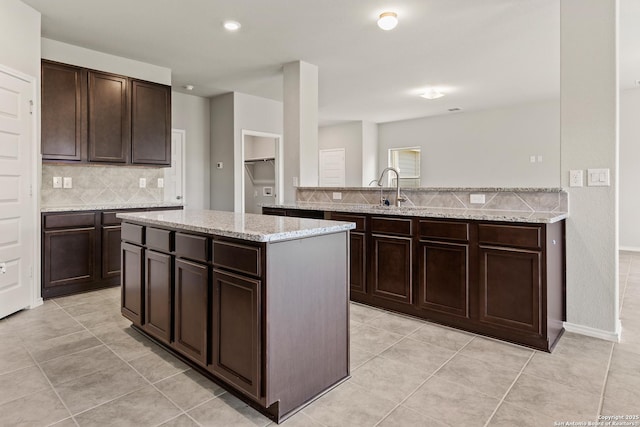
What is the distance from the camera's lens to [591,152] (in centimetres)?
266

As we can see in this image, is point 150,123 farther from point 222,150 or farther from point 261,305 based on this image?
point 261,305

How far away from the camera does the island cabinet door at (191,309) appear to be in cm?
200

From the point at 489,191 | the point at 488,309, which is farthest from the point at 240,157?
the point at 488,309

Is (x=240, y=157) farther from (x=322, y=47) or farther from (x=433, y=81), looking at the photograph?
(x=433, y=81)

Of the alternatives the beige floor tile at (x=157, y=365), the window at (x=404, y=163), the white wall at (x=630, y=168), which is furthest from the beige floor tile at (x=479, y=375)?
the window at (x=404, y=163)

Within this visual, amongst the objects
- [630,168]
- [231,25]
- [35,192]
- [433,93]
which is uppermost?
[433,93]

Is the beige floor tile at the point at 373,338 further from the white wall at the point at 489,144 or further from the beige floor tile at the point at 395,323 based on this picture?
the white wall at the point at 489,144

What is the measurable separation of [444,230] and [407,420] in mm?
1472

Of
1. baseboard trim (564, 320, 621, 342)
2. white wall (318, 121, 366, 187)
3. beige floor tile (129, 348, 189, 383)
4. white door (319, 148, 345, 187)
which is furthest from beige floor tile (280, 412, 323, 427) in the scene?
white door (319, 148, 345, 187)

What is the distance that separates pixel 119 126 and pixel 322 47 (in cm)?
244

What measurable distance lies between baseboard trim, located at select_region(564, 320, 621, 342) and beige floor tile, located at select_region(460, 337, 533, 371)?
577mm

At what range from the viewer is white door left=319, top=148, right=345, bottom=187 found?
30.7 ft

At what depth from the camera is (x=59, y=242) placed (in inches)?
144

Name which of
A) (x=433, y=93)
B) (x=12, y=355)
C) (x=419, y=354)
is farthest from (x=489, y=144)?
(x=12, y=355)
